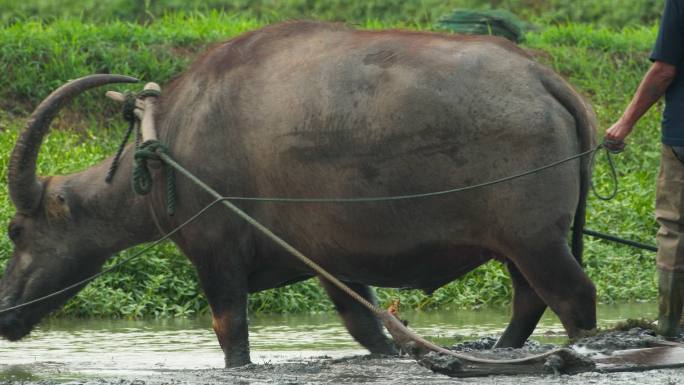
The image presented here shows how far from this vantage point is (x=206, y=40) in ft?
46.2

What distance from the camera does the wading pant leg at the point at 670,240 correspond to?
6355 millimetres

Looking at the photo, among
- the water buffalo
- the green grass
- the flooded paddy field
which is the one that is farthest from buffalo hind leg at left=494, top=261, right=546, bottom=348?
the green grass

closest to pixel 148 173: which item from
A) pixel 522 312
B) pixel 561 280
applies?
pixel 522 312

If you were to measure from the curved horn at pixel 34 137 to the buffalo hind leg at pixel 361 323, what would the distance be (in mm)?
1616

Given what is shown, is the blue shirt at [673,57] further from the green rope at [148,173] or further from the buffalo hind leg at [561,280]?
the green rope at [148,173]

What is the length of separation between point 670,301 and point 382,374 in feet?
4.68

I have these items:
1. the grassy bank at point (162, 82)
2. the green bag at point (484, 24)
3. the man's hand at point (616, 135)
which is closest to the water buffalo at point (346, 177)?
the man's hand at point (616, 135)

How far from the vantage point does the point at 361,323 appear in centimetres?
743

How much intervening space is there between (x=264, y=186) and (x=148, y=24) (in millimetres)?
9913

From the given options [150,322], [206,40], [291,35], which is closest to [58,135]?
[206,40]

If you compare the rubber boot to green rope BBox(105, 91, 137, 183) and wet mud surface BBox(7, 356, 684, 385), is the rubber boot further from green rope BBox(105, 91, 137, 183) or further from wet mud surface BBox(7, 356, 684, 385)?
green rope BBox(105, 91, 137, 183)

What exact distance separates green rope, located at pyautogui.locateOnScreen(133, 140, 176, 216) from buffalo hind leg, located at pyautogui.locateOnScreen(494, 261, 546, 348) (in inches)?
68.9

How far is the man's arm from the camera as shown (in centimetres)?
607

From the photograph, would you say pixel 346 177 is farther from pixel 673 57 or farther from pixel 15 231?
pixel 15 231
